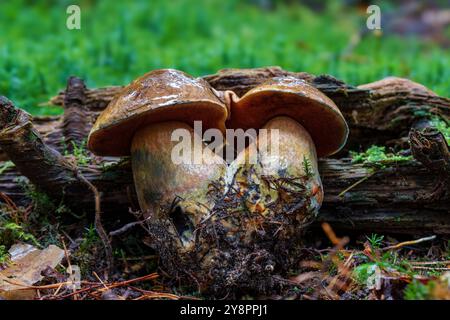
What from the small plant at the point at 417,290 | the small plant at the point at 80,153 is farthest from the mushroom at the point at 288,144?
the small plant at the point at 80,153

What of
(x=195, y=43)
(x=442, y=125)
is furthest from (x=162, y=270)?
(x=195, y=43)

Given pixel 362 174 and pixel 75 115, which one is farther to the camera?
pixel 75 115

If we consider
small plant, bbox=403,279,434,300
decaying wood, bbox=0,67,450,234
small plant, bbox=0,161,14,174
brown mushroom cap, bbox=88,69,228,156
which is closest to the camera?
small plant, bbox=403,279,434,300

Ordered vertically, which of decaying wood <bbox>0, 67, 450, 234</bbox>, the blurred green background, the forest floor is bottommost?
the forest floor

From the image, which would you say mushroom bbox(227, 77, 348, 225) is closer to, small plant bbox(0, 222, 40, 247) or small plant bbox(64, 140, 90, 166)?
small plant bbox(64, 140, 90, 166)

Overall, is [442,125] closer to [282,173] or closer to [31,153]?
[282,173]

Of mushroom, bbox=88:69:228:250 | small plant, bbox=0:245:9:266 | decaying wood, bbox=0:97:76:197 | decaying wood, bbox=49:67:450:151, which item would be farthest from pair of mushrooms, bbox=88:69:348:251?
small plant, bbox=0:245:9:266

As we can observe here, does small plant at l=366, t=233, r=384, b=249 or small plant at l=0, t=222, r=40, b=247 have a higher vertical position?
small plant at l=0, t=222, r=40, b=247
